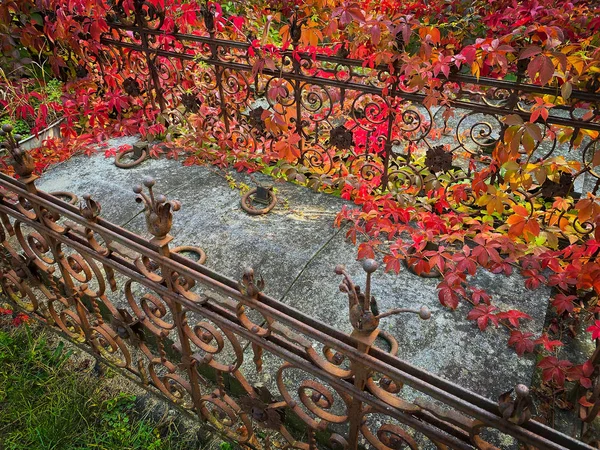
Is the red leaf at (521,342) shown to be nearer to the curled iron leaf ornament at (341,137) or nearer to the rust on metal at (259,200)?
the curled iron leaf ornament at (341,137)

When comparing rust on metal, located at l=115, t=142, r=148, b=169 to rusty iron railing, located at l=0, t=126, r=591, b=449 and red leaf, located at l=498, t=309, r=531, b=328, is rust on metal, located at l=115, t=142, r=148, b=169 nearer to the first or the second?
rusty iron railing, located at l=0, t=126, r=591, b=449

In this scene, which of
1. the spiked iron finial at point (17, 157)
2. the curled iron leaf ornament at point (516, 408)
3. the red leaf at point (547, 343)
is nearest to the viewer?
the curled iron leaf ornament at point (516, 408)

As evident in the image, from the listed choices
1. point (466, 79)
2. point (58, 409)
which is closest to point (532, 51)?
point (466, 79)

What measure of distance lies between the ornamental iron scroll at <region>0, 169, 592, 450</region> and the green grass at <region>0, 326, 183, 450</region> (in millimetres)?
261

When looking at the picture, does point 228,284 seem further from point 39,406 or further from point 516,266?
point 516,266

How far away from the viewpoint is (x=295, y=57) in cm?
324

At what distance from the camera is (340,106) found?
353 cm

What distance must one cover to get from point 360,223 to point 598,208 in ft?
5.10

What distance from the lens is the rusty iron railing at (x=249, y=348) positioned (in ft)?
4.49

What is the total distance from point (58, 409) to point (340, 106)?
2912mm

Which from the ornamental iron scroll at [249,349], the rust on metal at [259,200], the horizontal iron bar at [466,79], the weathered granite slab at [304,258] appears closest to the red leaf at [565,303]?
the weathered granite slab at [304,258]

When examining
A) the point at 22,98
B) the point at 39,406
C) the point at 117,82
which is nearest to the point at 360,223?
the point at 39,406

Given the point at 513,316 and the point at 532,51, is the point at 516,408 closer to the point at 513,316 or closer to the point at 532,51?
the point at 513,316

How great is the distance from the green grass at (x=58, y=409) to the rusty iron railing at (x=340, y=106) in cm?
228
